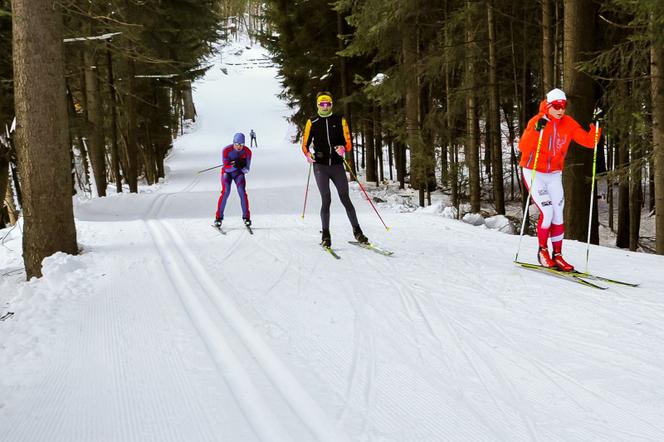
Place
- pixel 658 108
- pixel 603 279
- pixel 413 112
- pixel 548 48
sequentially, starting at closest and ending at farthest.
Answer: pixel 603 279
pixel 658 108
pixel 548 48
pixel 413 112

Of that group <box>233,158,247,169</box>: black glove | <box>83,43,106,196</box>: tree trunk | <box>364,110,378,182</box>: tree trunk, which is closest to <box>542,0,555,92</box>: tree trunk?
<box>233,158,247,169</box>: black glove

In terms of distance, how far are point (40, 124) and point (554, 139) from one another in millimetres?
7252

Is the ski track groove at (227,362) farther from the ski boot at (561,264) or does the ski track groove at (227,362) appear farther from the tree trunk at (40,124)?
the ski boot at (561,264)

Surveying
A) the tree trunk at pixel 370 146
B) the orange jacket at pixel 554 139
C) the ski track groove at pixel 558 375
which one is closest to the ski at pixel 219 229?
the orange jacket at pixel 554 139

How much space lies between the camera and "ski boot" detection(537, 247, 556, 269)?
670cm

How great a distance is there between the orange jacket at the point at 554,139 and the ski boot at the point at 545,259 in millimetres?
1049

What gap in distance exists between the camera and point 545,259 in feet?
22.3

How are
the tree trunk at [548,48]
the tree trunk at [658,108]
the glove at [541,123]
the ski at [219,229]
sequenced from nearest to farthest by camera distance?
the glove at [541,123]
the tree trunk at [658,108]
the ski at [219,229]
the tree trunk at [548,48]

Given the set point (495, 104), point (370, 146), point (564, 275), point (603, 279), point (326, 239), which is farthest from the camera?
point (370, 146)

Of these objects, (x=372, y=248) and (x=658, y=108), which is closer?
(x=372, y=248)

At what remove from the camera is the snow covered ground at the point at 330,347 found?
317 centimetres

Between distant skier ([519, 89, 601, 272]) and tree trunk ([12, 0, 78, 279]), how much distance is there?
6801 millimetres

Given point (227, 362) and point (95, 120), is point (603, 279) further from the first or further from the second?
point (95, 120)

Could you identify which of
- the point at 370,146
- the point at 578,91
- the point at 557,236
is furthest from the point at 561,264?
the point at 370,146
